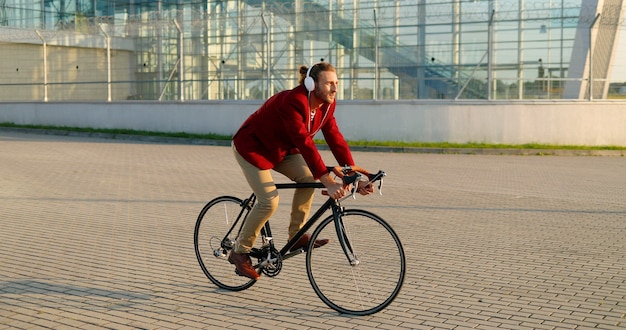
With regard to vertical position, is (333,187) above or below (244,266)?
above

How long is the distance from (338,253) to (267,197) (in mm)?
653

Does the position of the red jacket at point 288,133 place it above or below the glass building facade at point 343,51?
below

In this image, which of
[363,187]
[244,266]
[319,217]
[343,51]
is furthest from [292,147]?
[343,51]

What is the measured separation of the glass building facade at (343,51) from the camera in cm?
2548

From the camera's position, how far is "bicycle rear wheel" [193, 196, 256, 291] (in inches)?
259

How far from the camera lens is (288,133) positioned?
18.7 feet

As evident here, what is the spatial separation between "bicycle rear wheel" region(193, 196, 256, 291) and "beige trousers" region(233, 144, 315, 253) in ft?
1.04

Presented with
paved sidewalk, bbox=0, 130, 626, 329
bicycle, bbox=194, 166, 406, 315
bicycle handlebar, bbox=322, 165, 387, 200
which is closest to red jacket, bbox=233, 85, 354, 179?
bicycle handlebar, bbox=322, 165, 387, 200

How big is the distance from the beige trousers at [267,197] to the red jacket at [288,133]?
0.07 meters

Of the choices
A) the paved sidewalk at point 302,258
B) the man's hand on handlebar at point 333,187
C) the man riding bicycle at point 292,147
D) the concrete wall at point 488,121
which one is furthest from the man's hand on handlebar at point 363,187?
the concrete wall at point 488,121

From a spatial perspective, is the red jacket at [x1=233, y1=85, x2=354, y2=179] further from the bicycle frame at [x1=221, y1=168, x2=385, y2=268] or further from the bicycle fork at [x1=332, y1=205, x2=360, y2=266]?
the bicycle fork at [x1=332, y1=205, x2=360, y2=266]

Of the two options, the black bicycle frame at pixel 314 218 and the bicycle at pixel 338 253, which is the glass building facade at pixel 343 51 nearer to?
the bicycle at pixel 338 253

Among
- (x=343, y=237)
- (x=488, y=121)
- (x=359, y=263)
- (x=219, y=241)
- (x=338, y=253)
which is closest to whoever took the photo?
(x=343, y=237)

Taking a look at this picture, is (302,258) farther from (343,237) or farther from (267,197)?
(343,237)
